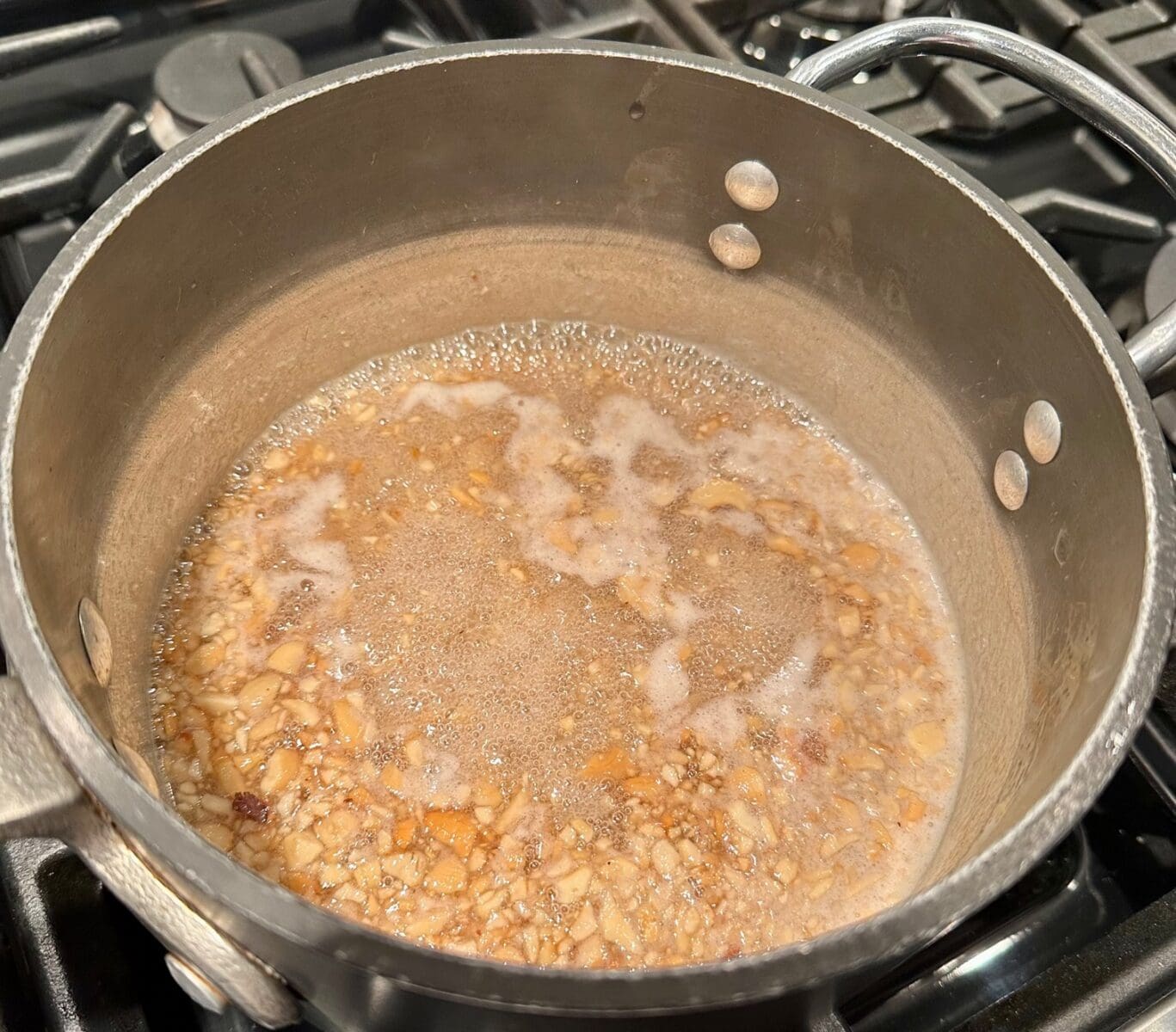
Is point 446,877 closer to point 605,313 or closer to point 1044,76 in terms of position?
point 605,313

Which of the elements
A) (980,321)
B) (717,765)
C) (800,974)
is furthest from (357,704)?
(980,321)

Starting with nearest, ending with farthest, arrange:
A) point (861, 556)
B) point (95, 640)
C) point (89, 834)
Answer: point (89, 834)
point (95, 640)
point (861, 556)

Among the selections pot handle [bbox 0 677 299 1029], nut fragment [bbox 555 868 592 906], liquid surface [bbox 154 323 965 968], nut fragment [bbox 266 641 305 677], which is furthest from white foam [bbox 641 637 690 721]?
pot handle [bbox 0 677 299 1029]

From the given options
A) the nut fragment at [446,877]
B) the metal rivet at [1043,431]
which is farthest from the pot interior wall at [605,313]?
the nut fragment at [446,877]

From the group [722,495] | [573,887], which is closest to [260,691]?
[573,887]

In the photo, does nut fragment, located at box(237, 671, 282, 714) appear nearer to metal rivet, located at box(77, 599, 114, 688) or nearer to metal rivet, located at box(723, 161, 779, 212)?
metal rivet, located at box(77, 599, 114, 688)

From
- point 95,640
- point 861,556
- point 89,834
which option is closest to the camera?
point 89,834

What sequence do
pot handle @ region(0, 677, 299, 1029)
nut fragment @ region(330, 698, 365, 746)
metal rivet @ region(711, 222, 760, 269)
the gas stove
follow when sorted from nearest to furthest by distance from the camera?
pot handle @ region(0, 677, 299, 1029) < the gas stove < nut fragment @ region(330, 698, 365, 746) < metal rivet @ region(711, 222, 760, 269)
